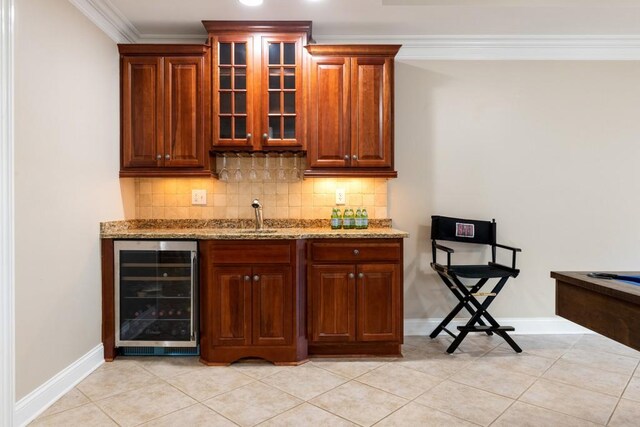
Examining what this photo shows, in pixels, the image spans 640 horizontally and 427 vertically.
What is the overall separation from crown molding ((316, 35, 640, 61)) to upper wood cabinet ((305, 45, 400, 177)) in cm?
39

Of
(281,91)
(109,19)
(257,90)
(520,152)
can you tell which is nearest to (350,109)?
(281,91)

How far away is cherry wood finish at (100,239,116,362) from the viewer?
2.51m

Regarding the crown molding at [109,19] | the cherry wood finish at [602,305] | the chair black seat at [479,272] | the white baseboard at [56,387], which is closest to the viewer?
the cherry wood finish at [602,305]

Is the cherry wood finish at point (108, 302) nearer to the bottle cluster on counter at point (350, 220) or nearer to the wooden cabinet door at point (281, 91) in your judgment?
the wooden cabinet door at point (281, 91)

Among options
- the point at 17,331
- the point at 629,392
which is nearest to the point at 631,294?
the point at 629,392

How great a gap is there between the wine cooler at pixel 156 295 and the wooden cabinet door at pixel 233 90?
2.92 feet

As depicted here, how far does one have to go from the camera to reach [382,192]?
307 cm

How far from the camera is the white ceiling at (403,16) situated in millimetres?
2535

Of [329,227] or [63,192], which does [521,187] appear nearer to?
[329,227]

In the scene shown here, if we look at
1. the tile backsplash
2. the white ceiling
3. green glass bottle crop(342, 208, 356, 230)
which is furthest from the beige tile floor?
the white ceiling

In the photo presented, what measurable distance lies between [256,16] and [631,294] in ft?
8.93

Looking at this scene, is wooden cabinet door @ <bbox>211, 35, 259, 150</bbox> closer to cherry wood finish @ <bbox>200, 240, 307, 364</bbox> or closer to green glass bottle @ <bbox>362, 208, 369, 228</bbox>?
cherry wood finish @ <bbox>200, 240, 307, 364</bbox>

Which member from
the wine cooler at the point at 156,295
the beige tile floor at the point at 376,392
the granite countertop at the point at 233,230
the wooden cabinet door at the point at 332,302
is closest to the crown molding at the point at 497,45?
the granite countertop at the point at 233,230
